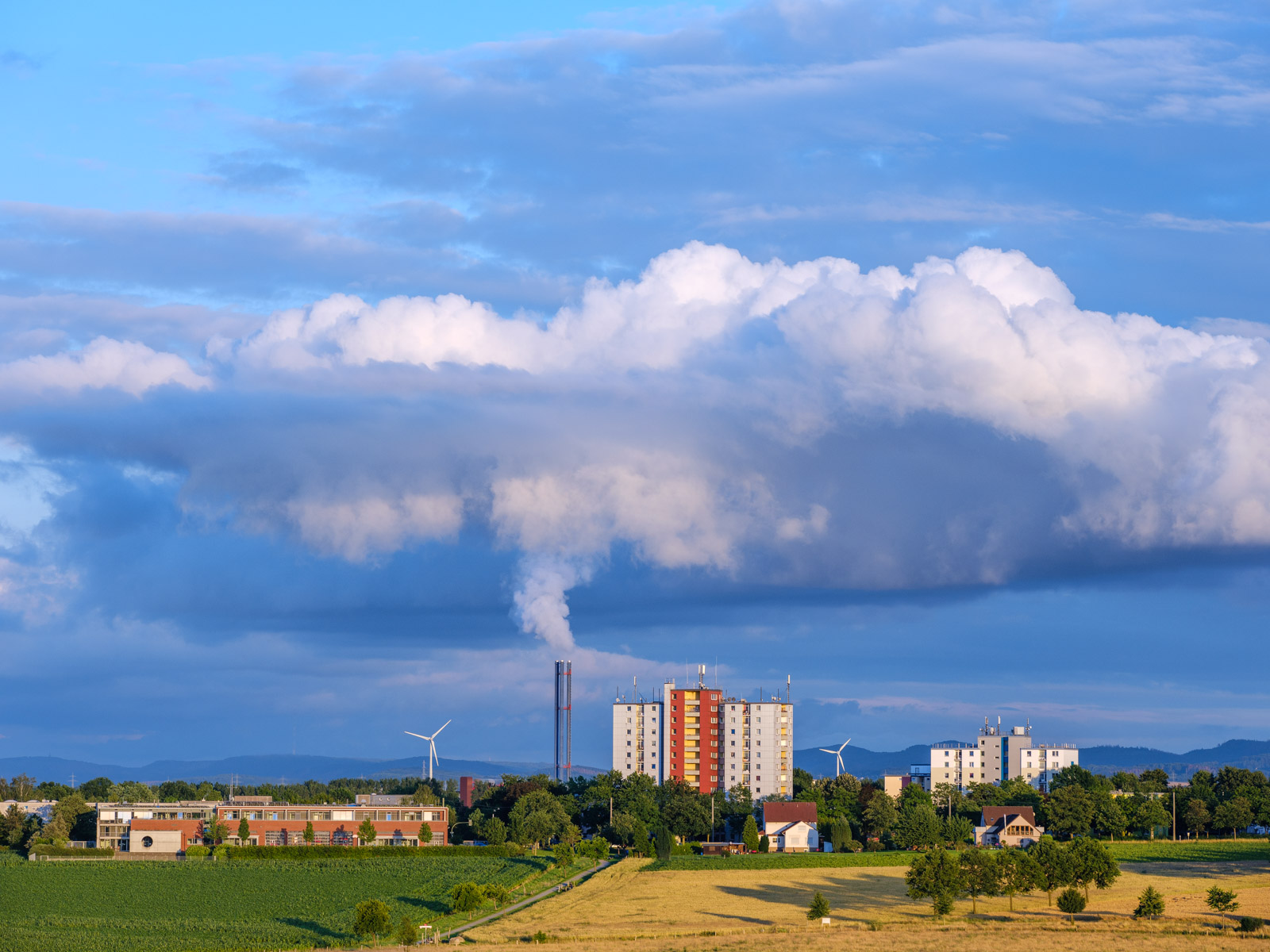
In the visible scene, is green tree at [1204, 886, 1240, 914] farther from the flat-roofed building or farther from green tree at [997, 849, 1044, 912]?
the flat-roofed building

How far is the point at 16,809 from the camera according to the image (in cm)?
17788

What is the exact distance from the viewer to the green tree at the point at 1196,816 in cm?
18112

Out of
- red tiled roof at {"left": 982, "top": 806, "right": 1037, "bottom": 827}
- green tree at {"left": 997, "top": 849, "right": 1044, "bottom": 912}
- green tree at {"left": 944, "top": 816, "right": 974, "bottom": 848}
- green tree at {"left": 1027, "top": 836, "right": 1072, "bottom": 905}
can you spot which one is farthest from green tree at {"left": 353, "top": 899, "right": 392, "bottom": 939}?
red tiled roof at {"left": 982, "top": 806, "right": 1037, "bottom": 827}

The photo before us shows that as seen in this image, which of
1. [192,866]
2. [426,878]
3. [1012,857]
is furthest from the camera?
[192,866]

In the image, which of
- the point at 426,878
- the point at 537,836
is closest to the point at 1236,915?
the point at 426,878

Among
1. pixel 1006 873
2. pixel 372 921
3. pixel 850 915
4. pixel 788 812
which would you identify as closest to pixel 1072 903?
pixel 1006 873

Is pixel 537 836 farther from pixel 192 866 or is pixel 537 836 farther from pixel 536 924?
pixel 536 924

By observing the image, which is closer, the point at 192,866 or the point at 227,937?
the point at 227,937

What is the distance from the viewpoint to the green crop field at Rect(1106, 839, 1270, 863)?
470 feet

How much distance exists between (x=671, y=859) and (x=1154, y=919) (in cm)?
5854

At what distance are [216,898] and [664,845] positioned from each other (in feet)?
160

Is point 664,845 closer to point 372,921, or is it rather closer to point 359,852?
point 359,852

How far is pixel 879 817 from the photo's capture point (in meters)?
174

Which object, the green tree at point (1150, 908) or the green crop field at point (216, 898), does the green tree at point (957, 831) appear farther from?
the green tree at point (1150, 908)
